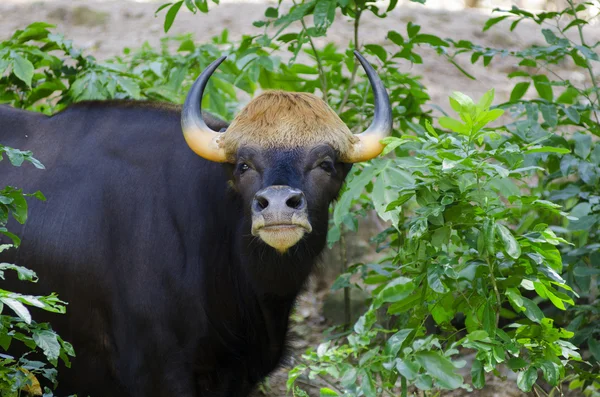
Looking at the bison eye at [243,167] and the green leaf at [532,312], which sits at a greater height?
the bison eye at [243,167]

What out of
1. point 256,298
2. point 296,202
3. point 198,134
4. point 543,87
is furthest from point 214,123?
point 543,87

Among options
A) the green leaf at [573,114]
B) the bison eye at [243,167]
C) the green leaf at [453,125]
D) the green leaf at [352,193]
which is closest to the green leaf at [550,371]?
the green leaf at [453,125]

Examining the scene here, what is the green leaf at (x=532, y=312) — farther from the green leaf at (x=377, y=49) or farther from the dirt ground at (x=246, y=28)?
the dirt ground at (x=246, y=28)

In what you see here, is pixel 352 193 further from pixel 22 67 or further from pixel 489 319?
pixel 22 67

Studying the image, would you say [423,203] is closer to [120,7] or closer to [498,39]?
[498,39]

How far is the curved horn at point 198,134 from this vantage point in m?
4.79

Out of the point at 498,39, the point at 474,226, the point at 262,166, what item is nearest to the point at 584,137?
the point at 474,226

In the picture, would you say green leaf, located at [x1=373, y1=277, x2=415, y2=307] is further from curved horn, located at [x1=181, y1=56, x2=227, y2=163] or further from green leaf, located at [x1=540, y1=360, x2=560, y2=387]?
curved horn, located at [x1=181, y1=56, x2=227, y2=163]

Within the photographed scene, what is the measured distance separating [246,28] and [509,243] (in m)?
8.02

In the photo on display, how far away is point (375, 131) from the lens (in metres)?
4.92

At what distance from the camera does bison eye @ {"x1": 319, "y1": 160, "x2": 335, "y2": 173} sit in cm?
468

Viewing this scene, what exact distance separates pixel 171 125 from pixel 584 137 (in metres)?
2.82

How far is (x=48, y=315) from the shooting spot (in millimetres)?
5098

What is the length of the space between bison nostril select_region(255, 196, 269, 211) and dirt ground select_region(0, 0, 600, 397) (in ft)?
20.3
